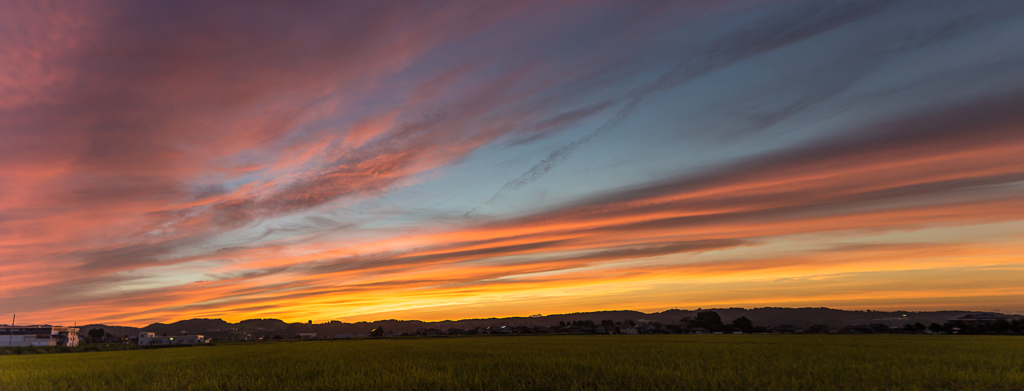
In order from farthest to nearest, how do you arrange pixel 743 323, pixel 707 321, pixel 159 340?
pixel 707 321 → pixel 159 340 → pixel 743 323

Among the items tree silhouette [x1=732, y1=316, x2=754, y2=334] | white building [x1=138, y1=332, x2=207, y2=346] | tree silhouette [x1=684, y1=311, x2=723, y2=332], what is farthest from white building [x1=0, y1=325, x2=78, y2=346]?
tree silhouette [x1=732, y1=316, x2=754, y2=334]

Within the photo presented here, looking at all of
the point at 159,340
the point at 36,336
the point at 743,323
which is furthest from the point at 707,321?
the point at 36,336

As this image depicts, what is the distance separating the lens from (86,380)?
1652cm

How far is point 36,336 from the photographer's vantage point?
10050 cm

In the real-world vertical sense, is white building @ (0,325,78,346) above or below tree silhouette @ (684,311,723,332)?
above

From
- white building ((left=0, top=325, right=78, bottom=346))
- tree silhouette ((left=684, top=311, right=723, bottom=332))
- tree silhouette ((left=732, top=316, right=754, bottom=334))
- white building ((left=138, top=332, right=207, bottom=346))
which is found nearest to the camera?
white building ((left=0, top=325, right=78, bottom=346))

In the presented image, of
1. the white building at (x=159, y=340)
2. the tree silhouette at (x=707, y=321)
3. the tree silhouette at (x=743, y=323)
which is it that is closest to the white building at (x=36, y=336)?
the white building at (x=159, y=340)

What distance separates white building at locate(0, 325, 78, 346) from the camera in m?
98.3

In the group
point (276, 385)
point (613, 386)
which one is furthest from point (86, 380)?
point (613, 386)

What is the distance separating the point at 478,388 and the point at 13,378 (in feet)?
72.6

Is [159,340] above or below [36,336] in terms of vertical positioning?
below

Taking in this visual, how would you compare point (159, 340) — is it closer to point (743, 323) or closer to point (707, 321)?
point (707, 321)

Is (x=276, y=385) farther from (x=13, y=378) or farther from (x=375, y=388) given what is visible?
(x=13, y=378)

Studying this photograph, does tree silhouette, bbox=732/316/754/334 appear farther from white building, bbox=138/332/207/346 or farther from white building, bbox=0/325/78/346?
white building, bbox=0/325/78/346
